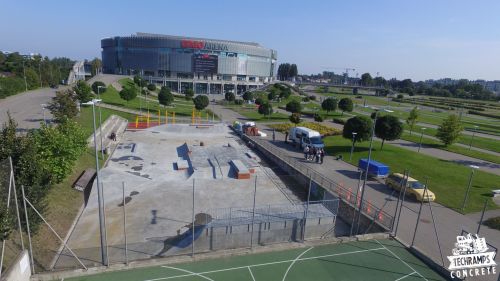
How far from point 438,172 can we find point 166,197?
2484 centimetres

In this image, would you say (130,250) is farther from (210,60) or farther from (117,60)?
(117,60)

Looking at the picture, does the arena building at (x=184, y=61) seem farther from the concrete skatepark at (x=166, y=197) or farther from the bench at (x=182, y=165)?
the bench at (x=182, y=165)

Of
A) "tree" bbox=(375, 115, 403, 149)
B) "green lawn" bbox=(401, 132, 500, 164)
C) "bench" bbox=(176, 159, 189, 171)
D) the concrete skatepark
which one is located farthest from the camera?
"green lawn" bbox=(401, 132, 500, 164)

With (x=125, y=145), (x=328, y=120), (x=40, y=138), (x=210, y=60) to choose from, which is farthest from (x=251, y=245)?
(x=210, y=60)

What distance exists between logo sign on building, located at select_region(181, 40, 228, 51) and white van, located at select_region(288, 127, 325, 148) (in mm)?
94742

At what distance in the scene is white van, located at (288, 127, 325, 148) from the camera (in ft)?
117

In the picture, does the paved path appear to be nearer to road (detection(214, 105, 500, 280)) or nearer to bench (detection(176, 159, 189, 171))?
road (detection(214, 105, 500, 280))

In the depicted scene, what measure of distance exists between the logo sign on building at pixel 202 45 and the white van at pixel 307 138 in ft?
311

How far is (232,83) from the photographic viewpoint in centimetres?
13012

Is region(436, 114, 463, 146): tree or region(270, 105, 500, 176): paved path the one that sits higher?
region(436, 114, 463, 146): tree

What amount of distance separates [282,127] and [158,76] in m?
91.4

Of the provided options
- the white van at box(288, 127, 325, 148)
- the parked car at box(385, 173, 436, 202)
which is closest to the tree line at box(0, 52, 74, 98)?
the white van at box(288, 127, 325, 148)

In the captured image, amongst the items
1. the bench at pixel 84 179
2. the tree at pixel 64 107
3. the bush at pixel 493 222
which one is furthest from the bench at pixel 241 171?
the tree at pixel 64 107

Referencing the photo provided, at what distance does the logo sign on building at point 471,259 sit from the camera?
14.3 meters
